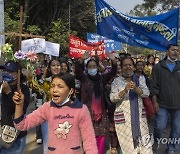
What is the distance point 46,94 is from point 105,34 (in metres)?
2.27

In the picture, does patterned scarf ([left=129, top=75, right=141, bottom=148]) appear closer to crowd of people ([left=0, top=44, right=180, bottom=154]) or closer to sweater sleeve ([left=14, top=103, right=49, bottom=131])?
crowd of people ([left=0, top=44, right=180, bottom=154])

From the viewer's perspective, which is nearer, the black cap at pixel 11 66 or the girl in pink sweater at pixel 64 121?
the girl in pink sweater at pixel 64 121

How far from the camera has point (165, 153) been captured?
5.32 meters

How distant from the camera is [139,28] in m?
6.19

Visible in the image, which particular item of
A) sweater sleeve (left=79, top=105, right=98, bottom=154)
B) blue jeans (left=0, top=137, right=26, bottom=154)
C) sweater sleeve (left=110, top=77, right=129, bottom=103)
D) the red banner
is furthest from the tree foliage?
sweater sleeve (left=79, top=105, right=98, bottom=154)

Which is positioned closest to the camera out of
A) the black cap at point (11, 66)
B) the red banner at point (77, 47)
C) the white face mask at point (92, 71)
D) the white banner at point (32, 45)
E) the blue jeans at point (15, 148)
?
the black cap at point (11, 66)

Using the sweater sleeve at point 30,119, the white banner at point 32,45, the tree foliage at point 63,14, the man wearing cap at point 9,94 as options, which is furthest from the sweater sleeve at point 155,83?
the tree foliage at point 63,14

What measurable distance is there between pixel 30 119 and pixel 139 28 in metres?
3.83

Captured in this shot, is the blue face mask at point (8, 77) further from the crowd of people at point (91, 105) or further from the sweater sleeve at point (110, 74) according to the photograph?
the sweater sleeve at point (110, 74)

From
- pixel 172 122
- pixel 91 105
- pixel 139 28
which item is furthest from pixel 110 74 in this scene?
pixel 139 28

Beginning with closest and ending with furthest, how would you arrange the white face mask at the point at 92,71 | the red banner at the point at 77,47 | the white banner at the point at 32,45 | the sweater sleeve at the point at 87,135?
the sweater sleeve at the point at 87,135
the white banner at the point at 32,45
the white face mask at the point at 92,71
the red banner at the point at 77,47

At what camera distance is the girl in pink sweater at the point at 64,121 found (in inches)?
108

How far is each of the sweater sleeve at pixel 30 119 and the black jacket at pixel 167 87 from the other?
248 centimetres

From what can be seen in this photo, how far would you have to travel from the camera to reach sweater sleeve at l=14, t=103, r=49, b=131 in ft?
→ 9.01
